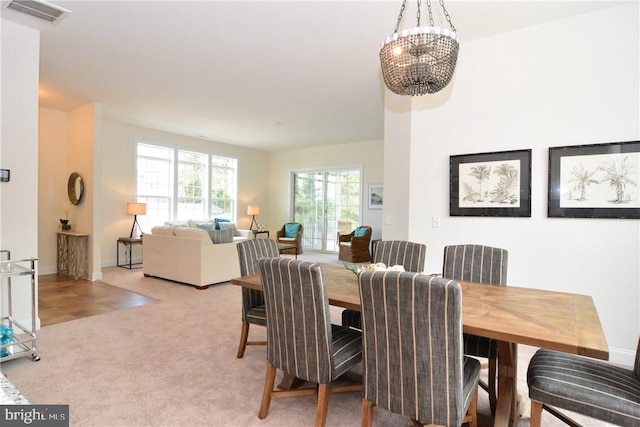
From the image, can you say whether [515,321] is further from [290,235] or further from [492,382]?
[290,235]

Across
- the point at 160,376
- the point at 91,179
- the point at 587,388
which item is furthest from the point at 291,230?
the point at 587,388

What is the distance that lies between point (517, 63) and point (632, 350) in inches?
102

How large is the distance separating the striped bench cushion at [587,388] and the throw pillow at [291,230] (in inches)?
279

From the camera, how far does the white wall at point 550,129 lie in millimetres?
2668

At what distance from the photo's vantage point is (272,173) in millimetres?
9828

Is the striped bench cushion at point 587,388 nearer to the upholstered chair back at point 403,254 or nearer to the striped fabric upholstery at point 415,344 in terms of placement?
the striped fabric upholstery at point 415,344

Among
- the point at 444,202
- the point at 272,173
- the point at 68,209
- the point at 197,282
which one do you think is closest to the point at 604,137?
the point at 444,202

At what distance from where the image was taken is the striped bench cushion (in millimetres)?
1342

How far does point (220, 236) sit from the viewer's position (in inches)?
202

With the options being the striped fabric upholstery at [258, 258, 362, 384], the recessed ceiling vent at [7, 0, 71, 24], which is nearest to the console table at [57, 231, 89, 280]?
the recessed ceiling vent at [7, 0, 71, 24]

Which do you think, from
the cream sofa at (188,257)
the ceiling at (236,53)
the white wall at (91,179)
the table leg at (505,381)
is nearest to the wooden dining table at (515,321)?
the table leg at (505,381)

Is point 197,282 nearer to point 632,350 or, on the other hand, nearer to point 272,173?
point 632,350

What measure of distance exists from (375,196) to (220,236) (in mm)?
4130

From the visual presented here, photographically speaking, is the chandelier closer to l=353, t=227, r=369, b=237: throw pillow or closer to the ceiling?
the ceiling
